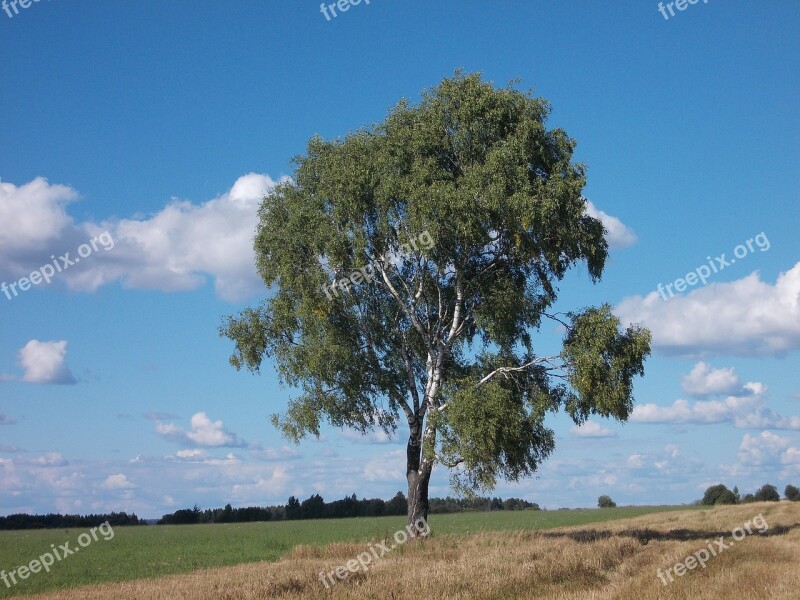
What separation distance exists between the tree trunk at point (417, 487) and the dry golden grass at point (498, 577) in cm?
417

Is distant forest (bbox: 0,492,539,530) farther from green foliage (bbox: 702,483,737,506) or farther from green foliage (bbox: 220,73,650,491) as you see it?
green foliage (bbox: 220,73,650,491)

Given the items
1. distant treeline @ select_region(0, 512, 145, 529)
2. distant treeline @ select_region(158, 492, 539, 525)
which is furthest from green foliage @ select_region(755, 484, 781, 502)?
distant treeline @ select_region(0, 512, 145, 529)

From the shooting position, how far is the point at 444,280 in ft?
106

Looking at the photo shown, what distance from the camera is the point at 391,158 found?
30562mm

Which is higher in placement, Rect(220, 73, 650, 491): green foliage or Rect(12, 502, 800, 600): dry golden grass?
Rect(220, 73, 650, 491): green foliage

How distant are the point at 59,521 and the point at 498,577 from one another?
86.9m

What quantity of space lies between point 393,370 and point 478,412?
5292 millimetres

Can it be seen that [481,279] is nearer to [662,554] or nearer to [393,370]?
[393,370]

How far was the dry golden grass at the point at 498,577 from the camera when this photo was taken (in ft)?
59.8

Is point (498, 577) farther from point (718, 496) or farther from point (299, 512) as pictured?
point (718, 496)

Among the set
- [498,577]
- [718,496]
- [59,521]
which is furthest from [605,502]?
[498,577]

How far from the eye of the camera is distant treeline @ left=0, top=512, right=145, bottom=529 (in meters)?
88.6

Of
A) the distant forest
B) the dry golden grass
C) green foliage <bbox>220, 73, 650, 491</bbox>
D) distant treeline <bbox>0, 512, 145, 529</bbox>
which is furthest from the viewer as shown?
the distant forest

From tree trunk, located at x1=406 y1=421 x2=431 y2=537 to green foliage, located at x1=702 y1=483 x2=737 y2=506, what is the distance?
88417mm
